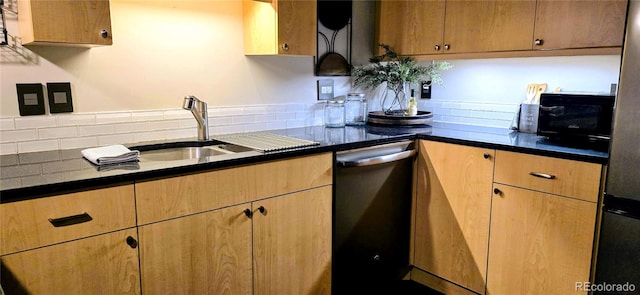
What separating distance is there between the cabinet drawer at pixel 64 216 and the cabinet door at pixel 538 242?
64.7 inches

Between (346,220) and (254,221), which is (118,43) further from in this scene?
(346,220)

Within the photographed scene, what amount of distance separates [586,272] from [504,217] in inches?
15.5

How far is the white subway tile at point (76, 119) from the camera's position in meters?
1.87

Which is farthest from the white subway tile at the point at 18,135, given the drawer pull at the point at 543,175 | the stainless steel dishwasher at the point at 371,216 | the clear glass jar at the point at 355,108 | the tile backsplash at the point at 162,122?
the drawer pull at the point at 543,175

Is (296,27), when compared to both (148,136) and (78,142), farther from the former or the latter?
(78,142)

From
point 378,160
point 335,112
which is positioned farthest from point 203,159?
point 335,112

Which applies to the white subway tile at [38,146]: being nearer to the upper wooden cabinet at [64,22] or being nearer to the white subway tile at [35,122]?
the white subway tile at [35,122]

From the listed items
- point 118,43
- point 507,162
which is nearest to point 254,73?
point 118,43

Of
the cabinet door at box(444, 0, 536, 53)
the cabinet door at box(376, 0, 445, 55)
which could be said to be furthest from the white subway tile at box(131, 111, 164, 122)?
the cabinet door at box(444, 0, 536, 53)

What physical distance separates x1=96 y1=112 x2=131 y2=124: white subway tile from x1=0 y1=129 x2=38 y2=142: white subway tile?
25 cm

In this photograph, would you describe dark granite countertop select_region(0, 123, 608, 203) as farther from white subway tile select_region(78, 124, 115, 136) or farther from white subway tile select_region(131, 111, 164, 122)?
white subway tile select_region(131, 111, 164, 122)

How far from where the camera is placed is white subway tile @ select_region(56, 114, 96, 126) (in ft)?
6.13

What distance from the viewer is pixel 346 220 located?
7.06 ft

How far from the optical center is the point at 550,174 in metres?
1.90
